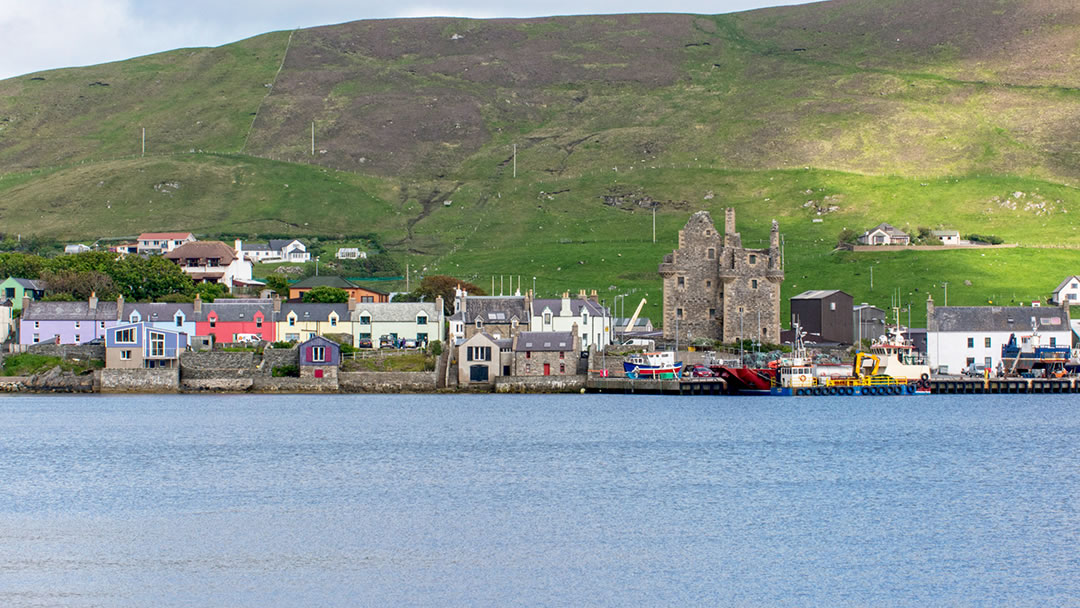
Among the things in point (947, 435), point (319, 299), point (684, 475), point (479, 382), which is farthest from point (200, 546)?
point (319, 299)

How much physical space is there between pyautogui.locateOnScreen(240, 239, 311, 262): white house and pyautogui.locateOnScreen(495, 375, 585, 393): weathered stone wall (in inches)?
3514

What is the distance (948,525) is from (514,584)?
17111 mm

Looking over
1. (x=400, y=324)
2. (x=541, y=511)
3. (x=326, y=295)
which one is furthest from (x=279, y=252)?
(x=541, y=511)

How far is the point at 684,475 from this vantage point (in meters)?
60.1

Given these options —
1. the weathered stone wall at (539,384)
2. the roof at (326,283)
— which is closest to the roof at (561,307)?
the weathered stone wall at (539,384)

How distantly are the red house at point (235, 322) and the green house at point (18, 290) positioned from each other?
19769mm

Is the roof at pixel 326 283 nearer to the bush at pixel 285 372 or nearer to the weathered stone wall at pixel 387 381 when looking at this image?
the bush at pixel 285 372

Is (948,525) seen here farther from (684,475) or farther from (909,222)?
(909,222)

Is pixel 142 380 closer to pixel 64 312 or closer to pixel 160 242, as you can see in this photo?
pixel 64 312

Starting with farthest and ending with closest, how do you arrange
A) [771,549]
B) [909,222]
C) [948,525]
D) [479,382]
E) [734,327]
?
[909,222] → [734,327] → [479,382] → [948,525] → [771,549]

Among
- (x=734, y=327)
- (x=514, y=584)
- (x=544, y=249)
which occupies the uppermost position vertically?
(x=544, y=249)

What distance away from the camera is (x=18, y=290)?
5266 inches

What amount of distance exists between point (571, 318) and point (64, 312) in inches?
1758

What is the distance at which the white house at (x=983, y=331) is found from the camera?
115875 millimetres
